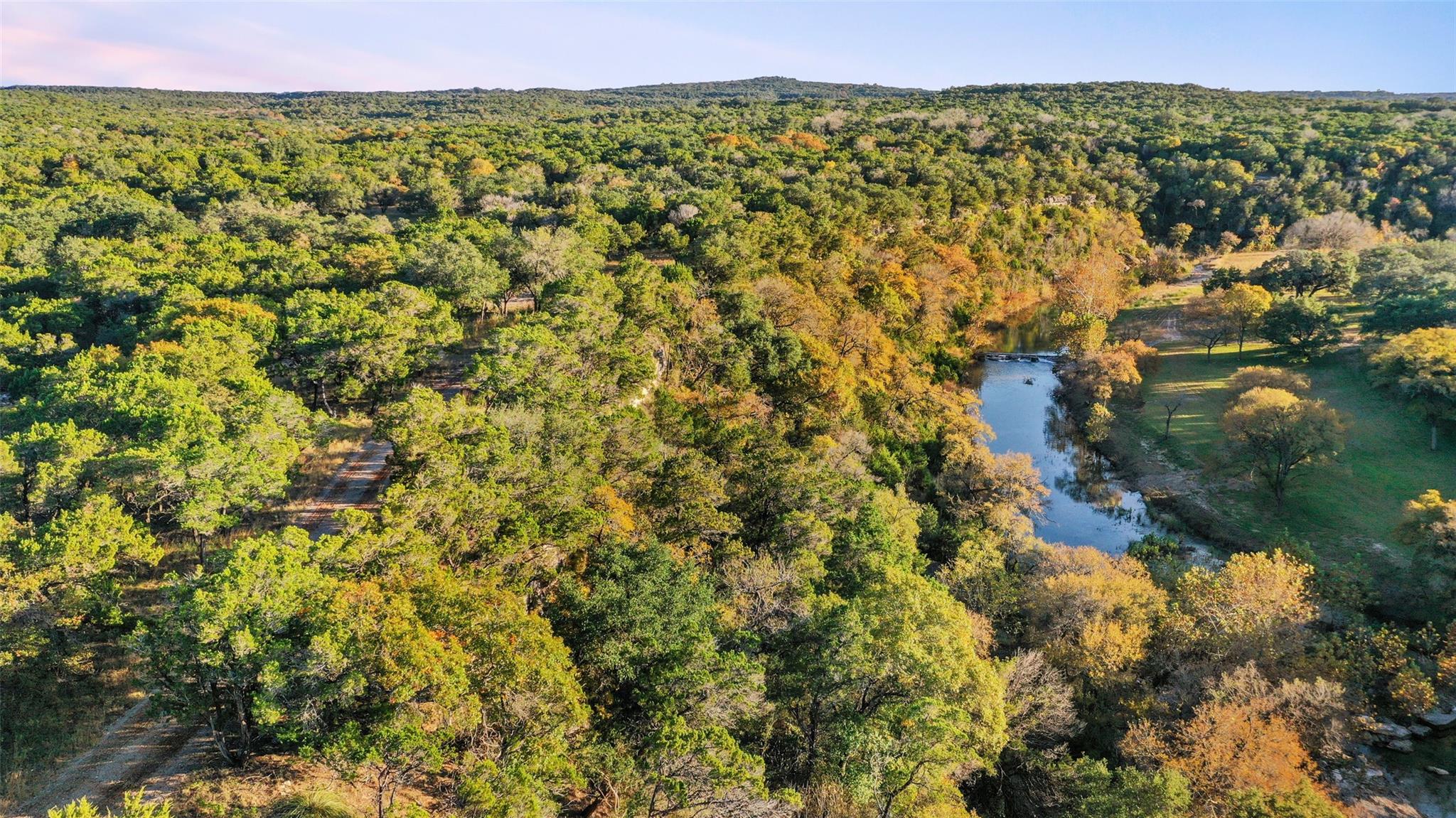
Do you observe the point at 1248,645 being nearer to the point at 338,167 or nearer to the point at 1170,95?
the point at 338,167

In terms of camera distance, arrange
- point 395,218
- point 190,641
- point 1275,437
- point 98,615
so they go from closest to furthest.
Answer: point 190,641 → point 98,615 → point 1275,437 → point 395,218

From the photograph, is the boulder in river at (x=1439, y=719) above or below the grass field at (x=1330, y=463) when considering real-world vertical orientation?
below

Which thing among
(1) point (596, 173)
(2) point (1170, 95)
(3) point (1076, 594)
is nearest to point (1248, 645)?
(3) point (1076, 594)

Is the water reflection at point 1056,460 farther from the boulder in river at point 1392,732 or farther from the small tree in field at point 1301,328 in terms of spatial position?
the small tree in field at point 1301,328

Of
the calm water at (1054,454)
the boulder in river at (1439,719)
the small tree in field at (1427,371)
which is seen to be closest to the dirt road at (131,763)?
the boulder in river at (1439,719)

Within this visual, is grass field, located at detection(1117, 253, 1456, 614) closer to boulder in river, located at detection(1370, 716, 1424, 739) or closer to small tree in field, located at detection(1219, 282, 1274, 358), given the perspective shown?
small tree in field, located at detection(1219, 282, 1274, 358)

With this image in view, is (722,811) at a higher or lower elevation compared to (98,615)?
lower
